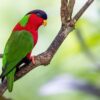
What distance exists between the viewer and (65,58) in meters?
1.94

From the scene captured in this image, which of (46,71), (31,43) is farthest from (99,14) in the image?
(31,43)

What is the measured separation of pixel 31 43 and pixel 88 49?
0.71 m

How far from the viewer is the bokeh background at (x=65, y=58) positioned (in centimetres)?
184

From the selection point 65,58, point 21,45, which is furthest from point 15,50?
point 65,58

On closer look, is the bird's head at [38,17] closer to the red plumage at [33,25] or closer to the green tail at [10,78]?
the red plumage at [33,25]

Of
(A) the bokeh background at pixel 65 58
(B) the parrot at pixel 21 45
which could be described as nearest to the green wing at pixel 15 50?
(B) the parrot at pixel 21 45

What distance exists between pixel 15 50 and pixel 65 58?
0.74m

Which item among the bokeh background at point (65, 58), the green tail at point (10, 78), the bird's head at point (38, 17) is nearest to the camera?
the green tail at point (10, 78)

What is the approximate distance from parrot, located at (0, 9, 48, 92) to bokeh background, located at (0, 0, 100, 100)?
0.53 meters

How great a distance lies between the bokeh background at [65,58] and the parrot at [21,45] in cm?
53

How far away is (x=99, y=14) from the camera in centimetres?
196

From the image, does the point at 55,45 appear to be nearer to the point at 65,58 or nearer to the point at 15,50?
the point at 15,50

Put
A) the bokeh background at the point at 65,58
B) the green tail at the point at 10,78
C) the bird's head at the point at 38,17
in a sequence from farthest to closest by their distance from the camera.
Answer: the bokeh background at the point at 65,58
the bird's head at the point at 38,17
the green tail at the point at 10,78

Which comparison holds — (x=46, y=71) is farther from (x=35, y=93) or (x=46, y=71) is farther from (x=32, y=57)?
(x=32, y=57)
